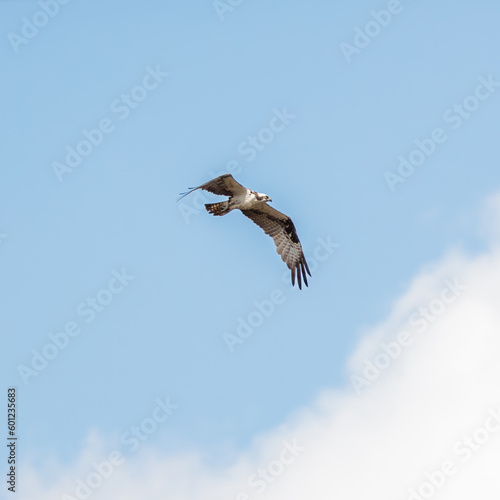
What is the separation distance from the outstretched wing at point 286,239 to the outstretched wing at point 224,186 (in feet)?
7.22

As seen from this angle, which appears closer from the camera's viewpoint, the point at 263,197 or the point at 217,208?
the point at 217,208

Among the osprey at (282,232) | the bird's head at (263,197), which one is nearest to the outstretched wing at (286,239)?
the osprey at (282,232)

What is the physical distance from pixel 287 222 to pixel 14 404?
8.36 m

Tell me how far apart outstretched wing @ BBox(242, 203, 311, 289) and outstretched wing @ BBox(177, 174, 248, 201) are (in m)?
2.20

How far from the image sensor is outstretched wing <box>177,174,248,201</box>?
19.2 m

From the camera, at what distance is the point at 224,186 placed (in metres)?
19.6

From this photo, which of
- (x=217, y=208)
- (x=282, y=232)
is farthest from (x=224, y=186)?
(x=282, y=232)

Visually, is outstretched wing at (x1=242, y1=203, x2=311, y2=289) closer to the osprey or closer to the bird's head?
the osprey

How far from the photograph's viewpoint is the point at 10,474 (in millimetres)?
18453

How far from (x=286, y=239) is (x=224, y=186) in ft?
11.6

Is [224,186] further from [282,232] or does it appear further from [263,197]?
[282,232]

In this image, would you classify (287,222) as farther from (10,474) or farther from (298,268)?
(10,474)

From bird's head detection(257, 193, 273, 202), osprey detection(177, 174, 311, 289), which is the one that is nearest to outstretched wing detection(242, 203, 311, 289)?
osprey detection(177, 174, 311, 289)

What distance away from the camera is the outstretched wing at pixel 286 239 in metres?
22.2
